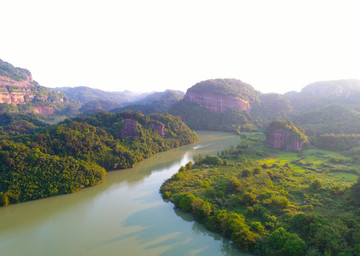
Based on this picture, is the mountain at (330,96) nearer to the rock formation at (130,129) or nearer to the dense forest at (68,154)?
the rock formation at (130,129)

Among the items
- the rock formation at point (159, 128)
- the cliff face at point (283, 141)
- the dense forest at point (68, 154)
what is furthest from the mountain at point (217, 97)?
the dense forest at point (68, 154)

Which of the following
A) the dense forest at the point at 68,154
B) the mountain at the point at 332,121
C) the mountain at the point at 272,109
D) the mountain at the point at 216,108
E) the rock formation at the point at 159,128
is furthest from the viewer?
the mountain at the point at 272,109

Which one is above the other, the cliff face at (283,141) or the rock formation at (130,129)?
the rock formation at (130,129)

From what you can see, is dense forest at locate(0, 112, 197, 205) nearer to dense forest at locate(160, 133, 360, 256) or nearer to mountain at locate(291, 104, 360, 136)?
dense forest at locate(160, 133, 360, 256)

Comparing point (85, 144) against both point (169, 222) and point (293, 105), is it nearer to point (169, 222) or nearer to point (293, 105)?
point (169, 222)

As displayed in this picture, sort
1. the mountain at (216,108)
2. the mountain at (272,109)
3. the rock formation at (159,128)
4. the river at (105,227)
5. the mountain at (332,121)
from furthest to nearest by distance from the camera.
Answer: the mountain at (272,109) < the mountain at (216,108) < the mountain at (332,121) < the rock formation at (159,128) < the river at (105,227)

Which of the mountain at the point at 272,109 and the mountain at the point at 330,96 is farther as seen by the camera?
the mountain at the point at 272,109

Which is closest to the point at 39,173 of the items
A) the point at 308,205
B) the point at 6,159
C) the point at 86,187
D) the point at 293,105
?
the point at 6,159
